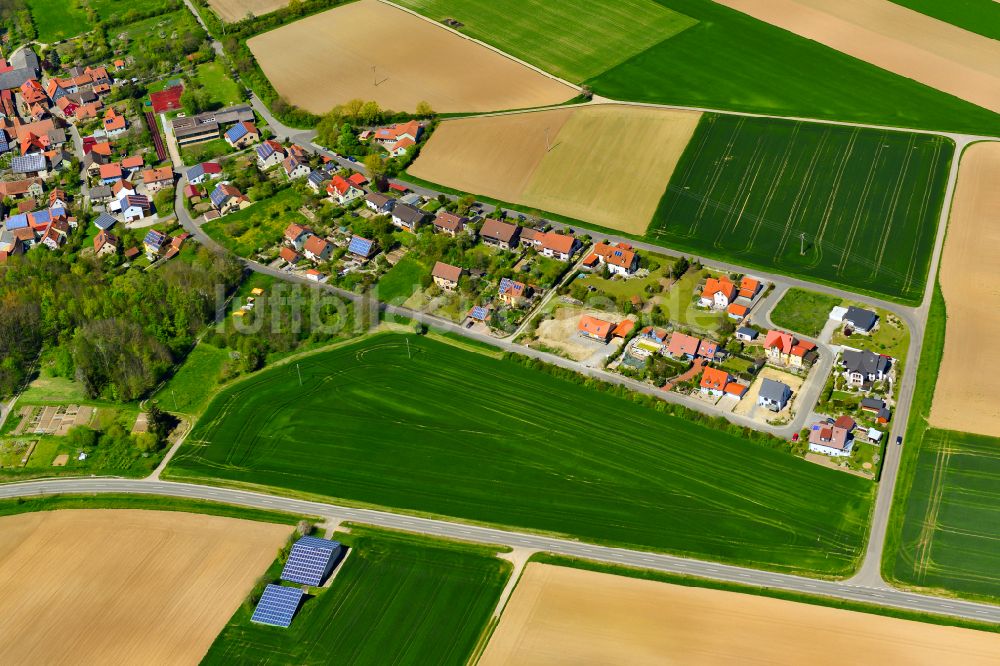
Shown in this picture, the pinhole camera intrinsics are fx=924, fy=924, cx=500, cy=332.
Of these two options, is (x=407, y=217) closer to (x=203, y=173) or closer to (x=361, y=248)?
(x=361, y=248)

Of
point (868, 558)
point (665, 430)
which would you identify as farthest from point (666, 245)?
point (868, 558)

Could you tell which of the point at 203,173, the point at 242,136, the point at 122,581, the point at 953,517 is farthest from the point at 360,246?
the point at 953,517

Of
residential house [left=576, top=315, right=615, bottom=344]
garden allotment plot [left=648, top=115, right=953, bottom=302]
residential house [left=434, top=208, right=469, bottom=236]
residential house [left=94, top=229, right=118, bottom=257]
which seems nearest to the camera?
residential house [left=576, top=315, right=615, bottom=344]

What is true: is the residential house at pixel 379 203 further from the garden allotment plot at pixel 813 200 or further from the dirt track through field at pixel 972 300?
the dirt track through field at pixel 972 300

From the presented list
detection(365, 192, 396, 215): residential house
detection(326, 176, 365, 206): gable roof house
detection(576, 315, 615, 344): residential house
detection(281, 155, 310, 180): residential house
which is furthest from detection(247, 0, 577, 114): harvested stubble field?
detection(576, 315, 615, 344): residential house

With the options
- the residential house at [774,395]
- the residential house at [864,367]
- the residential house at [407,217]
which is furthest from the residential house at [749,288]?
the residential house at [407,217]

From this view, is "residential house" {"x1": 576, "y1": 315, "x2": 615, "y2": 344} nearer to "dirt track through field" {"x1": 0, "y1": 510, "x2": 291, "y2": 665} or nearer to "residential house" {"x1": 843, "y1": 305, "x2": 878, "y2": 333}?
"residential house" {"x1": 843, "y1": 305, "x2": 878, "y2": 333}

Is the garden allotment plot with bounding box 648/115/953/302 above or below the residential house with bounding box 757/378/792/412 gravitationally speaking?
above
